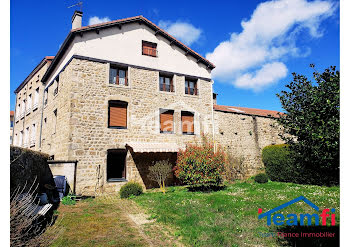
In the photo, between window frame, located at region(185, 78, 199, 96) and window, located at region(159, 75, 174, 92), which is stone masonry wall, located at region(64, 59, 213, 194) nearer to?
window, located at region(159, 75, 174, 92)

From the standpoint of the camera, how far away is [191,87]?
17.1m

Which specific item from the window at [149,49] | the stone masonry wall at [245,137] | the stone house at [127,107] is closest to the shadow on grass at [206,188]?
the stone house at [127,107]

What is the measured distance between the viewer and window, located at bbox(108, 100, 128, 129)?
44.4 feet

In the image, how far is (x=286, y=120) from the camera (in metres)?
4.93

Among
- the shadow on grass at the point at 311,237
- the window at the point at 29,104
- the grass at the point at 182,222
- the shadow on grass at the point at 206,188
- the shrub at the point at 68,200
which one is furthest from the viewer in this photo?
the window at the point at 29,104

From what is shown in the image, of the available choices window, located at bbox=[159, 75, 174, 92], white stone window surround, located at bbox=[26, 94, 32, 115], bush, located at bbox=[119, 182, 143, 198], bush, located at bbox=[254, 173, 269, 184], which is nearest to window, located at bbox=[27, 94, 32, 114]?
white stone window surround, located at bbox=[26, 94, 32, 115]

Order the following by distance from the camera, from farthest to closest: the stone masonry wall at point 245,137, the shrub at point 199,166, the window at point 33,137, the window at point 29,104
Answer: the window at point 29,104
the window at point 33,137
the stone masonry wall at point 245,137
the shrub at point 199,166

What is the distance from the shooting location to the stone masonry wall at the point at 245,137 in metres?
17.5

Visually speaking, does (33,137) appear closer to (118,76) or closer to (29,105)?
(29,105)

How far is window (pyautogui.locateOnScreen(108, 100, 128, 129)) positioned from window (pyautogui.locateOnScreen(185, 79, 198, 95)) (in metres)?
5.11

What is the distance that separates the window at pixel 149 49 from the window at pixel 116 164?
23.0 ft

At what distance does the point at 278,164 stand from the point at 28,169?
1531 cm

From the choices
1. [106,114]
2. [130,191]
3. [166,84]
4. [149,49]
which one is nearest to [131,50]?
[149,49]

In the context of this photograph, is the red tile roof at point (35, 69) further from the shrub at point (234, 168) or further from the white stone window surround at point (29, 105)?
the shrub at point (234, 168)
